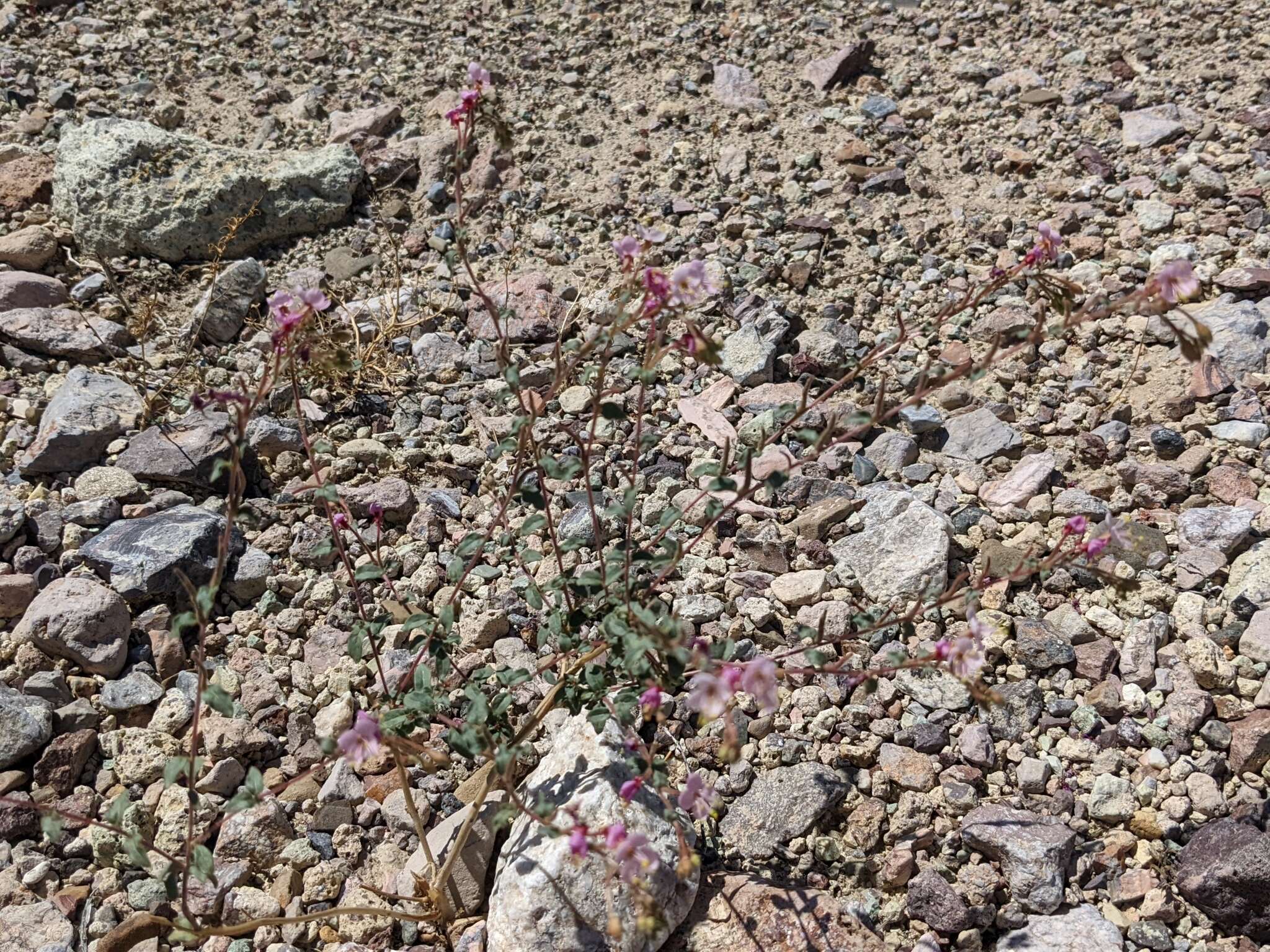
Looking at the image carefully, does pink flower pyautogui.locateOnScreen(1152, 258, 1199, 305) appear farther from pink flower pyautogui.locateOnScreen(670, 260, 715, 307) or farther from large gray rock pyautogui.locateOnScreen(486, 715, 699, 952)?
large gray rock pyautogui.locateOnScreen(486, 715, 699, 952)

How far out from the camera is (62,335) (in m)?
3.84

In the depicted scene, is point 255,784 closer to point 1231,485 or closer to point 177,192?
point 1231,485

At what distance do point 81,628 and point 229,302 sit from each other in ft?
5.34

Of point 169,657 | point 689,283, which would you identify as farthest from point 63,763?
point 689,283

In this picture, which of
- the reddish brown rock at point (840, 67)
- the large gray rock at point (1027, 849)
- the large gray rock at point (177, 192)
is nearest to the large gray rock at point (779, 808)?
the large gray rock at point (1027, 849)

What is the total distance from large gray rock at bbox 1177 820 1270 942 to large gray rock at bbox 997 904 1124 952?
0.67 ft

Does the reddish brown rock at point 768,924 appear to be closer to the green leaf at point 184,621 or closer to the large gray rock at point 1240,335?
the green leaf at point 184,621

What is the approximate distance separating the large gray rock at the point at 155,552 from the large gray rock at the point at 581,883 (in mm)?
1411

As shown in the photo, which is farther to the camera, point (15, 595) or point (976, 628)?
point (15, 595)

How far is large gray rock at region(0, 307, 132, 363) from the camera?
3805 millimetres

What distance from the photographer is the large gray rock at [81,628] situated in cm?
285

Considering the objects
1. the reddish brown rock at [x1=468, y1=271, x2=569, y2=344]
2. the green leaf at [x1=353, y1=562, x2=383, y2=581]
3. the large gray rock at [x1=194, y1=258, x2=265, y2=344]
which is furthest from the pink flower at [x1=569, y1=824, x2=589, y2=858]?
the large gray rock at [x1=194, y1=258, x2=265, y2=344]

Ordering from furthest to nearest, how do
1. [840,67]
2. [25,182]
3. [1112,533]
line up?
[840,67]
[25,182]
[1112,533]

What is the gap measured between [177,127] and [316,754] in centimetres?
379
